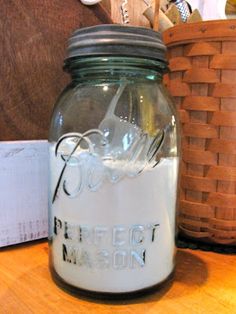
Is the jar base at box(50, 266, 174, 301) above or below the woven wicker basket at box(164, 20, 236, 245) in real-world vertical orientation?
below

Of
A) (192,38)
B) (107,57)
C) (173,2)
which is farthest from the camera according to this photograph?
(173,2)

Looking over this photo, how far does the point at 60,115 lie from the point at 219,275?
26 cm

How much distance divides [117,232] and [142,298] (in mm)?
73

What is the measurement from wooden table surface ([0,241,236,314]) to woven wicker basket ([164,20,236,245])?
0.17 ft

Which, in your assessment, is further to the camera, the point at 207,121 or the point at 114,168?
the point at 207,121

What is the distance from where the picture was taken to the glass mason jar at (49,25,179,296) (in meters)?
0.37

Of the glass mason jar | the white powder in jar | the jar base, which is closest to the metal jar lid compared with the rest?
the glass mason jar

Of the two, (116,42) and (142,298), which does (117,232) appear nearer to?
(142,298)

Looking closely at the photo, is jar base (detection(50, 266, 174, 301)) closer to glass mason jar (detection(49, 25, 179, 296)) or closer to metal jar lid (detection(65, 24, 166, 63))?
glass mason jar (detection(49, 25, 179, 296))

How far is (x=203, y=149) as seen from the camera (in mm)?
485

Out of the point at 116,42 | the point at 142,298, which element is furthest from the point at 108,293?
the point at 116,42

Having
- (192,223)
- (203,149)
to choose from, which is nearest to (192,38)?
(203,149)

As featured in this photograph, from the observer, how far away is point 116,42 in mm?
355

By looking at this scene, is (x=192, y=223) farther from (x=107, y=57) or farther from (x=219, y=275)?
(x=107, y=57)
